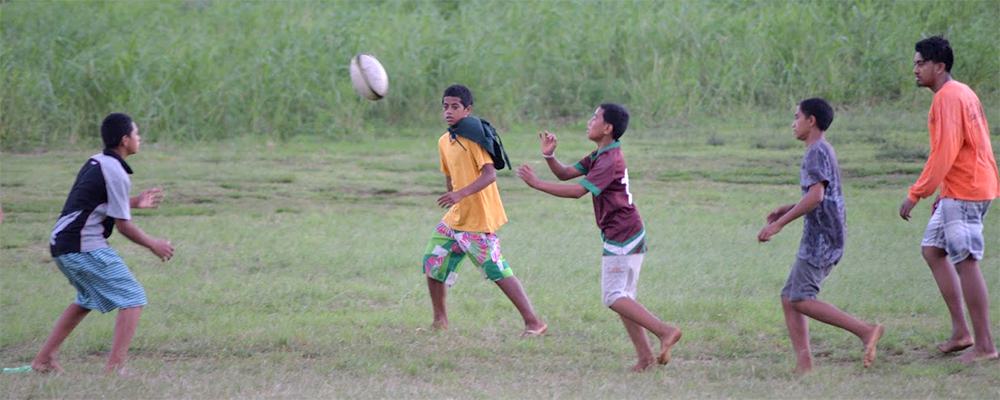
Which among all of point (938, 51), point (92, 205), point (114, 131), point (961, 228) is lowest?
point (961, 228)

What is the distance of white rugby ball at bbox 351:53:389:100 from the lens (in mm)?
8281

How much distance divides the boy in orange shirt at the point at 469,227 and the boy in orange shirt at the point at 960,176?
2174mm

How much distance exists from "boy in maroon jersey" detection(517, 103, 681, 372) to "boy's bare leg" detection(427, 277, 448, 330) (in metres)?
1.29

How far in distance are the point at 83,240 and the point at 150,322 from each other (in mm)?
1543

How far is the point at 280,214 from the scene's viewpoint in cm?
1124

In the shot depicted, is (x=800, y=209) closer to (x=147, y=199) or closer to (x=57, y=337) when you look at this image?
(x=147, y=199)

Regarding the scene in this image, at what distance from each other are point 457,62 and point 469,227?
10010 mm

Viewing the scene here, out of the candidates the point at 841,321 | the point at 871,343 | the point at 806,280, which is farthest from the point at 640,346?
the point at 871,343

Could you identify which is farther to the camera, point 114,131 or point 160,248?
point 114,131

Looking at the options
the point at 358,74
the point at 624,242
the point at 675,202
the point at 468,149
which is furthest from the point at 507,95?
the point at 624,242

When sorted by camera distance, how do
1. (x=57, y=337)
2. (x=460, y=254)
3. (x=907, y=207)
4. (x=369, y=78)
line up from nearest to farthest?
1. (x=57, y=337)
2. (x=907, y=207)
3. (x=460, y=254)
4. (x=369, y=78)

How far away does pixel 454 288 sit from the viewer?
8.28 m

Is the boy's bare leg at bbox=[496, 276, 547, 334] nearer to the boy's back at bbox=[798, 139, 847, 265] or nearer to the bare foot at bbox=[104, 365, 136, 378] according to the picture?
the boy's back at bbox=[798, 139, 847, 265]

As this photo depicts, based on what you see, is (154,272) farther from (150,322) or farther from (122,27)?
(122,27)
